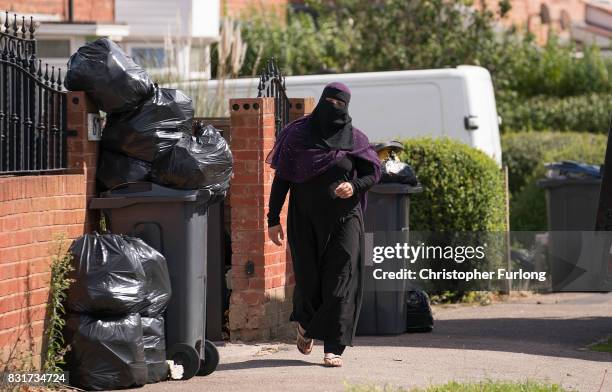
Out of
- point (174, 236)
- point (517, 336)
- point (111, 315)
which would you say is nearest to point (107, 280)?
point (111, 315)

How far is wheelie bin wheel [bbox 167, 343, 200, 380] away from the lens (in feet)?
26.8

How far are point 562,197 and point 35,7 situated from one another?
1129cm

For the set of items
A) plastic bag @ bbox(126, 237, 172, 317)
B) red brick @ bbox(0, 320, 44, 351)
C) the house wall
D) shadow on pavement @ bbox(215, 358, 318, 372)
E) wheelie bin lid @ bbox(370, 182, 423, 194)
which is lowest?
shadow on pavement @ bbox(215, 358, 318, 372)

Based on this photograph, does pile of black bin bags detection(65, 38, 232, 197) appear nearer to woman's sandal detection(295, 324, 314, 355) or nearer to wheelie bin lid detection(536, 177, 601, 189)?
woman's sandal detection(295, 324, 314, 355)

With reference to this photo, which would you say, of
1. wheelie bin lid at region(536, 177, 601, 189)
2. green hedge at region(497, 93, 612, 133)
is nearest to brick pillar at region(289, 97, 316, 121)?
wheelie bin lid at region(536, 177, 601, 189)

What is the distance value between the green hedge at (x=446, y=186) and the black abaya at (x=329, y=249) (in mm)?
4955

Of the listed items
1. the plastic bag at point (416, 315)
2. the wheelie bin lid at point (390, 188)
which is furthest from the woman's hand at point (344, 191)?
the plastic bag at point (416, 315)

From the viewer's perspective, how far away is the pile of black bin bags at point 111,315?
7609mm

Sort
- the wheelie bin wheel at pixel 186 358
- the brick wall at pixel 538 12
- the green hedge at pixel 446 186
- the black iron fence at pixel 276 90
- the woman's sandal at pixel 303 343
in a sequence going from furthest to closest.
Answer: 1. the brick wall at pixel 538 12
2. the green hedge at pixel 446 186
3. the black iron fence at pixel 276 90
4. the woman's sandal at pixel 303 343
5. the wheelie bin wheel at pixel 186 358

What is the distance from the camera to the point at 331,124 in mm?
8938

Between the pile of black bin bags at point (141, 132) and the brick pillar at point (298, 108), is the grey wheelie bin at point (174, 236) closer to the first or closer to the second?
the pile of black bin bags at point (141, 132)

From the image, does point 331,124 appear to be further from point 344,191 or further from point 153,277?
point 153,277

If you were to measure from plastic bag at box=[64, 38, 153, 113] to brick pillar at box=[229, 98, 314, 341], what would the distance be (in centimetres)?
172

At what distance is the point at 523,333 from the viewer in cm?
1144
